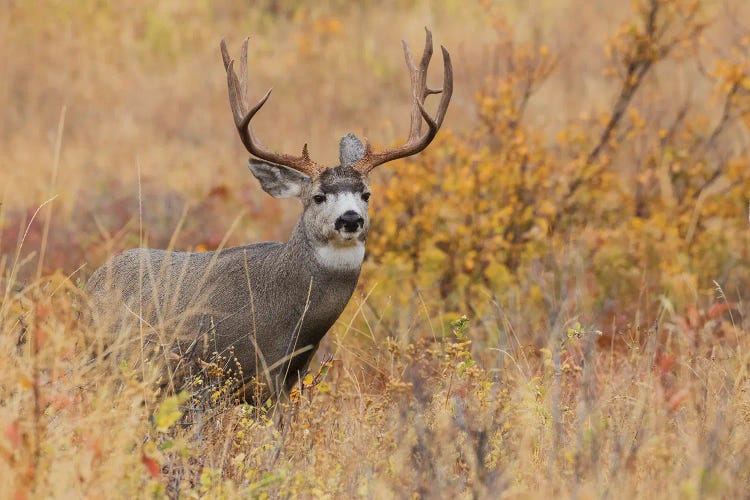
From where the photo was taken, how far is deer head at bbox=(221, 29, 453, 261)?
642 centimetres

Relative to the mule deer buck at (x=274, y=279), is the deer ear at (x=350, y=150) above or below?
above

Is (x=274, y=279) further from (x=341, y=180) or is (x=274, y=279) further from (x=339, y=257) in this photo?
(x=341, y=180)

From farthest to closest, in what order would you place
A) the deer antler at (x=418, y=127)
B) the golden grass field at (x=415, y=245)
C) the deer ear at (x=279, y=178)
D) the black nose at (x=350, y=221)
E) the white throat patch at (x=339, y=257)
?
the deer ear at (x=279, y=178) < the deer antler at (x=418, y=127) < the white throat patch at (x=339, y=257) < the black nose at (x=350, y=221) < the golden grass field at (x=415, y=245)

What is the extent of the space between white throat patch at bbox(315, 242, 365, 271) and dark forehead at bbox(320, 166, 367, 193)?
302 mm

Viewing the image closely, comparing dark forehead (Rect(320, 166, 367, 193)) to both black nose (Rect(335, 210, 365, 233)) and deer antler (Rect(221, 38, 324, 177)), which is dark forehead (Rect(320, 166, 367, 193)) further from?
black nose (Rect(335, 210, 365, 233))

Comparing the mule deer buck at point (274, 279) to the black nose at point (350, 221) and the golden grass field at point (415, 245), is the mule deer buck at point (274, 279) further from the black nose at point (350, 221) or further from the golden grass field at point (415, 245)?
the golden grass field at point (415, 245)

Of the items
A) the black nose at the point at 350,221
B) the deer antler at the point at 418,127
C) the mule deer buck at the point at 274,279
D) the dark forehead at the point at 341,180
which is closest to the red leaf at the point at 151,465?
the mule deer buck at the point at 274,279

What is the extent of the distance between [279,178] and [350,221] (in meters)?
0.80

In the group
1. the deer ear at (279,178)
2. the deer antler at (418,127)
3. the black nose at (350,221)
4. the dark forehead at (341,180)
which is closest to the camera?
the black nose at (350,221)

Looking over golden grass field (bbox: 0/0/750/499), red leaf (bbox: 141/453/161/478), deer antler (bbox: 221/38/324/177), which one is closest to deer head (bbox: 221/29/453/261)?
deer antler (bbox: 221/38/324/177)

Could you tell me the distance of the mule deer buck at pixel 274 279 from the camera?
6.34 metres

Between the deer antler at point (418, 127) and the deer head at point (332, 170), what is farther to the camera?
the deer antler at point (418, 127)

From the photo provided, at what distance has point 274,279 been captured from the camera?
6.54 meters

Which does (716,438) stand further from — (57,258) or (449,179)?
(57,258)
